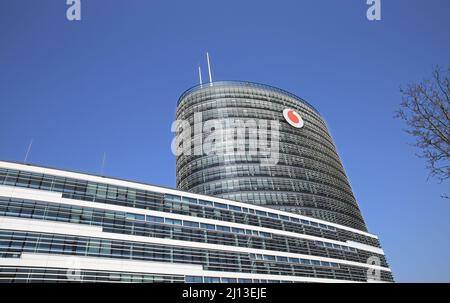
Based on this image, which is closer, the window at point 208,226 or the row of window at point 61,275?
the row of window at point 61,275

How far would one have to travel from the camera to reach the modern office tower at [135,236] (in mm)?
37562

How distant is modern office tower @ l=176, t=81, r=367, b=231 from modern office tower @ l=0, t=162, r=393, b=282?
18.6 m

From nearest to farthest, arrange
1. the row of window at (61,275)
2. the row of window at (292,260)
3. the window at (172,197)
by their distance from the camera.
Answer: the row of window at (61,275) < the window at (172,197) < the row of window at (292,260)

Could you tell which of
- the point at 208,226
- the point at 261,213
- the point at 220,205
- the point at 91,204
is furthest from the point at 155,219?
the point at 261,213

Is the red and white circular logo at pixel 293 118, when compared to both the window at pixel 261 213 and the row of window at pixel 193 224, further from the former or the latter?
the row of window at pixel 193 224

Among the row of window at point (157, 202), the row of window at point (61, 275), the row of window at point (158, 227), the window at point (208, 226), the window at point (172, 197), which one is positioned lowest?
the row of window at point (61, 275)

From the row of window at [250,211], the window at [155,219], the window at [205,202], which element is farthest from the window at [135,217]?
the window at [205,202]

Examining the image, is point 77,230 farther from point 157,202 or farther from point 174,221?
point 174,221

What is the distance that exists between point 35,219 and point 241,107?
79.9 meters

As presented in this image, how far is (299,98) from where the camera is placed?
126 meters

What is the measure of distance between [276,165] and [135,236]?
61659 mm

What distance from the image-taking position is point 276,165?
320 ft
